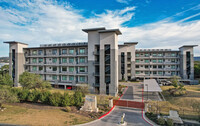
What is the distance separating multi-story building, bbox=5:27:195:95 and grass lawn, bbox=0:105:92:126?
14.3m

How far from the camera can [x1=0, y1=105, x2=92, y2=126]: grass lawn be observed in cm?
1711

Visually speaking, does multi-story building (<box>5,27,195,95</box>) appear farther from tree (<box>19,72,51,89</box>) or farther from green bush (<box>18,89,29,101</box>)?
green bush (<box>18,89,29,101</box>)

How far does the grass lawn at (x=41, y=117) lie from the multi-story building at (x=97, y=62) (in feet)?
46.8

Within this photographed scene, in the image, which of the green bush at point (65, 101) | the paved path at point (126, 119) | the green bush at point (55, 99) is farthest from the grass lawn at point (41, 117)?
the paved path at point (126, 119)

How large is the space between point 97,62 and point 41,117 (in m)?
20.8

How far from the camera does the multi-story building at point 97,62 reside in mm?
34125

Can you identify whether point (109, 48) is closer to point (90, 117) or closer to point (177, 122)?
point (90, 117)

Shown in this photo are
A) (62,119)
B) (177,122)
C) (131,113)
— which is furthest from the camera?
(131,113)

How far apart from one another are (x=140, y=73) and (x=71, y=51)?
34131 millimetres

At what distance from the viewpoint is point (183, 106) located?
969 inches

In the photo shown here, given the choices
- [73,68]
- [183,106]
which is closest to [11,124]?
[73,68]

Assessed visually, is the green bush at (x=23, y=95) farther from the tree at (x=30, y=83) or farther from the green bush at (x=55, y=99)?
the green bush at (x=55, y=99)

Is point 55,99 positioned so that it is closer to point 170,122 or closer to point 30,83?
point 30,83

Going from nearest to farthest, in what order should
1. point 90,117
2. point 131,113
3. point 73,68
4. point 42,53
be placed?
point 90,117
point 131,113
point 73,68
point 42,53
